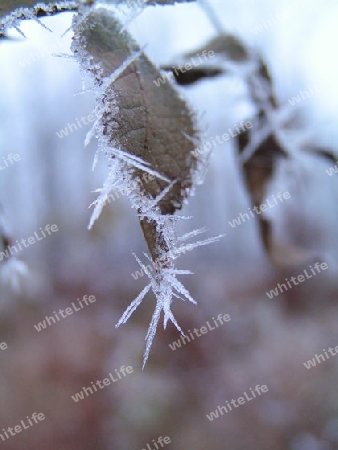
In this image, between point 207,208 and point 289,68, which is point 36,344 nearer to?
point 207,208

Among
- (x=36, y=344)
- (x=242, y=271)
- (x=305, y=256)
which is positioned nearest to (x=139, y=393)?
(x=36, y=344)

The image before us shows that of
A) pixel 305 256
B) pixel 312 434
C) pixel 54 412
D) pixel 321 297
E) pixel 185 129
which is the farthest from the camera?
pixel 321 297

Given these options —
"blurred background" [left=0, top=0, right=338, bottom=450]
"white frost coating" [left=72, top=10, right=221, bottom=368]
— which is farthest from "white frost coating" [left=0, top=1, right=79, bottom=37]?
"blurred background" [left=0, top=0, right=338, bottom=450]

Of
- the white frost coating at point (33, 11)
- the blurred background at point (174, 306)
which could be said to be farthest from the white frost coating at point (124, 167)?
the blurred background at point (174, 306)

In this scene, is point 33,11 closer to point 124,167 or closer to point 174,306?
point 124,167

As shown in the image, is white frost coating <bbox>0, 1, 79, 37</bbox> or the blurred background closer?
white frost coating <bbox>0, 1, 79, 37</bbox>

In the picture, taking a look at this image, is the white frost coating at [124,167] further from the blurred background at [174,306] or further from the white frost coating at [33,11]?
the blurred background at [174,306]

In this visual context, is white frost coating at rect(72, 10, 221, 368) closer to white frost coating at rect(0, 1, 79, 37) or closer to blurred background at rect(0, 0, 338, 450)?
white frost coating at rect(0, 1, 79, 37)

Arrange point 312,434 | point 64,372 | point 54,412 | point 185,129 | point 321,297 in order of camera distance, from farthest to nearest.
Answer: point 321,297 → point 64,372 → point 54,412 → point 312,434 → point 185,129

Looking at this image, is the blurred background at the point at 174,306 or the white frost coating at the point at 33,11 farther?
the blurred background at the point at 174,306
